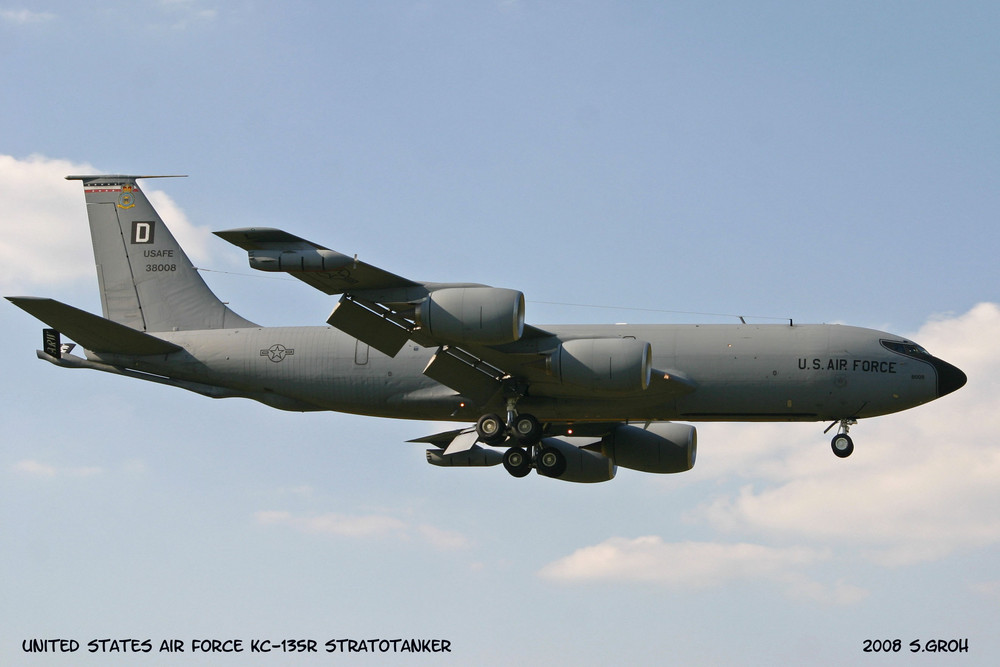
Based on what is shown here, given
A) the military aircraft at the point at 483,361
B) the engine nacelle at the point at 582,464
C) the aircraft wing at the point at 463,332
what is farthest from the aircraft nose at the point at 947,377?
the engine nacelle at the point at 582,464

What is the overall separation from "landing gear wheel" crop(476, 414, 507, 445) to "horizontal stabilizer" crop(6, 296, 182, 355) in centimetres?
1059

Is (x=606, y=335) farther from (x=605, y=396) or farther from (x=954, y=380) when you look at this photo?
(x=954, y=380)

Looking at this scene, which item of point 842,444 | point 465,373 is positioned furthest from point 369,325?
point 842,444

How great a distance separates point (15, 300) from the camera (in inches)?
1435

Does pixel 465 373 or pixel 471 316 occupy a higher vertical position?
pixel 471 316

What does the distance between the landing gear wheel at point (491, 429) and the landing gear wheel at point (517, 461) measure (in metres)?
2.44

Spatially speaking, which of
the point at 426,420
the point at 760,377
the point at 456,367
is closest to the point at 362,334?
the point at 456,367

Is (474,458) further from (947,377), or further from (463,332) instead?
(947,377)

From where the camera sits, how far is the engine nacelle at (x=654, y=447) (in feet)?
147

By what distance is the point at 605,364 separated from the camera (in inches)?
1426

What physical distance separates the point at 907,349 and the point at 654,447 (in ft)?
31.7

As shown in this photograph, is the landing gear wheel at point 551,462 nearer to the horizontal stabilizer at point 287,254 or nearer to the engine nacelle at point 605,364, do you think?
the engine nacelle at point 605,364

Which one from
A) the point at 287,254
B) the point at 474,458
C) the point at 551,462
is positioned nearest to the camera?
the point at 287,254

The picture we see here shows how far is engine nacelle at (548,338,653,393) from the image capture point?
3612 centimetres
